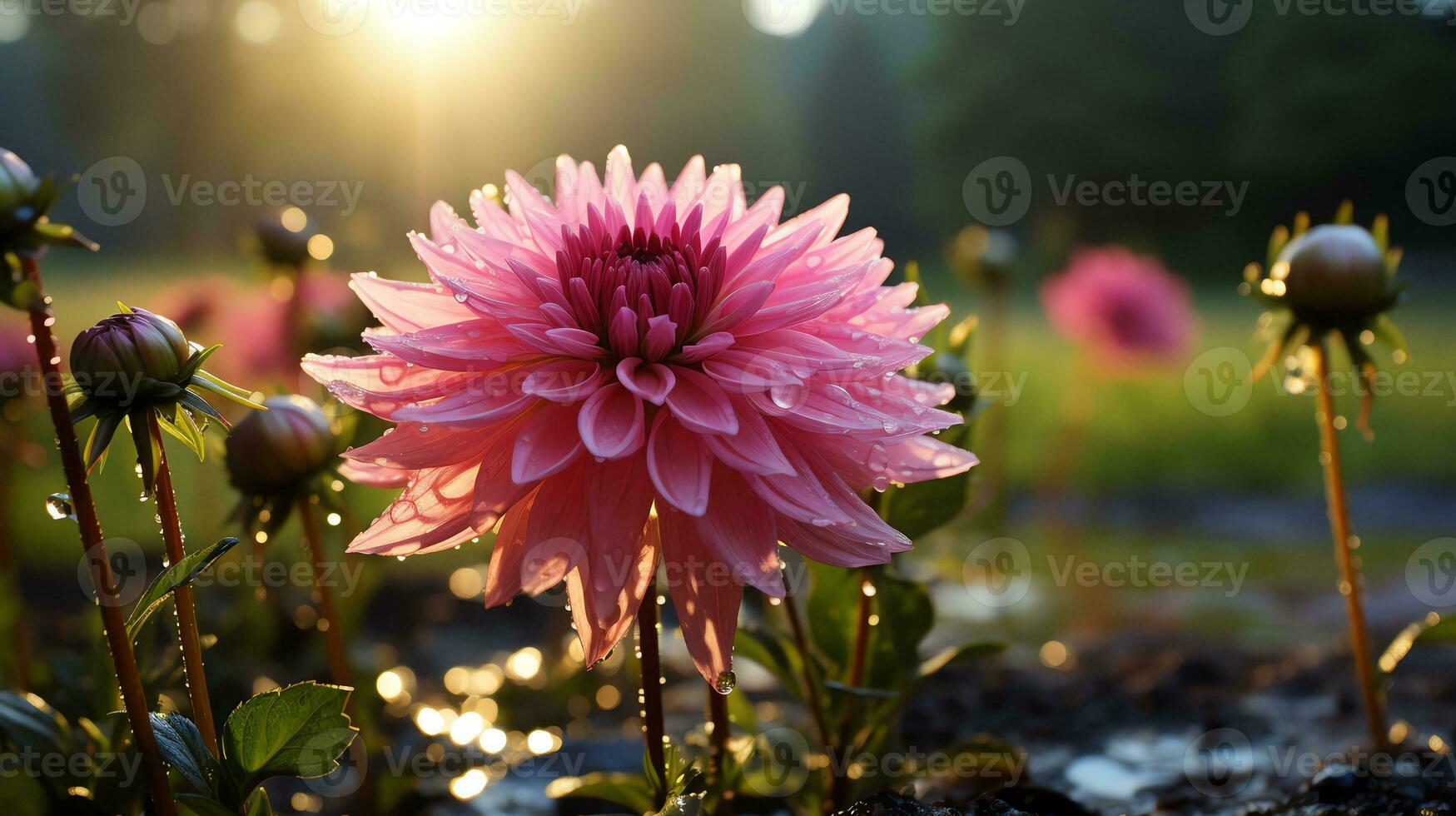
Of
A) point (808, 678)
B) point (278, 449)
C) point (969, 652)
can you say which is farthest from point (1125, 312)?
point (278, 449)

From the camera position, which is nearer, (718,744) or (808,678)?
(718,744)

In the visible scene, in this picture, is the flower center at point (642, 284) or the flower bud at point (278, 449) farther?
the flower bud at point (278, 449)

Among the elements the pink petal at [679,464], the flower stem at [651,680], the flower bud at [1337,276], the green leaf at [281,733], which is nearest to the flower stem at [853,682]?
the flower stem at [651,680]

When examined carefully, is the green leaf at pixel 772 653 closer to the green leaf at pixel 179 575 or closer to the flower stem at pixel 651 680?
the flower stem at pixel 651 680

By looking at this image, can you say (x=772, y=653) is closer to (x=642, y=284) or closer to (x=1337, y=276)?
(x=642, y=284)

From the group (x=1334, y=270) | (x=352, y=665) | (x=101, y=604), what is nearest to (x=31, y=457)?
(x=352, y=665)

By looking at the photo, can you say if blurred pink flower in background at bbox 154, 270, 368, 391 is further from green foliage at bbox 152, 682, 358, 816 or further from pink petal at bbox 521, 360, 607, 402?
pink petal at bbox 521, 360, 607, 402

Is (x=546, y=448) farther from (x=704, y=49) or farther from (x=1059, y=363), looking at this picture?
(x=704, y=49)
